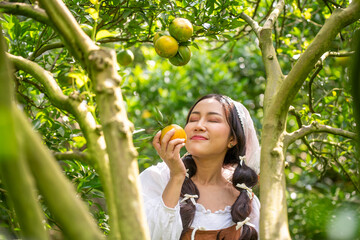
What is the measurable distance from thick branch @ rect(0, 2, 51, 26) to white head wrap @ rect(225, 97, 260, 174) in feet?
4.74

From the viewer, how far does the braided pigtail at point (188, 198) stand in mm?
2123

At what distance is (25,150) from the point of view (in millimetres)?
687

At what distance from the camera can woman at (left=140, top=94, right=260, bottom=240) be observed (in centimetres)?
202

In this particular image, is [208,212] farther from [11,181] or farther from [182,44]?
[11,181]

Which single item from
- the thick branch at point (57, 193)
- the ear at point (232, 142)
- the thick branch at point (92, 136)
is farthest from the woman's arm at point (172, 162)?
the thick branch at point (57, 193)

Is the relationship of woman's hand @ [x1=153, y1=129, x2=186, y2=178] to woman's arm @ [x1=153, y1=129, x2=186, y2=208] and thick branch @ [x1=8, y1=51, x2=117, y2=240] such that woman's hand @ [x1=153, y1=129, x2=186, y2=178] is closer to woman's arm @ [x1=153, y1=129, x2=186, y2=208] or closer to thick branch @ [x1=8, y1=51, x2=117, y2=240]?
→ woman's arm @ [x1=153, y1=129, x2=186, y2=208]

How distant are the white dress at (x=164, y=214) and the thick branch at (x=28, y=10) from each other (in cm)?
111

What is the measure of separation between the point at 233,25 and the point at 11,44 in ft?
3.51

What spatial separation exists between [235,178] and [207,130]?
303 mm

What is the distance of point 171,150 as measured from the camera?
6.18ft

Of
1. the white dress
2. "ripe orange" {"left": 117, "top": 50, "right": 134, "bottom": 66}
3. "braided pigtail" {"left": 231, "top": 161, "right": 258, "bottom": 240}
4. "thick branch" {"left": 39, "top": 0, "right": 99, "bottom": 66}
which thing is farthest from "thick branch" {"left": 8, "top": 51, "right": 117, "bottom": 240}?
"braided pigtail" {"left": 231, "top": 161, "right": 258, "bottom": 240}

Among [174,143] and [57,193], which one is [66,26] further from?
[174,143]

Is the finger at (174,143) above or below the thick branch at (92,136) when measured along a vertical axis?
above

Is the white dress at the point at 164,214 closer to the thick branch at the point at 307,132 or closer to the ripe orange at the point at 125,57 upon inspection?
the ripe orange at the point at 125,57
